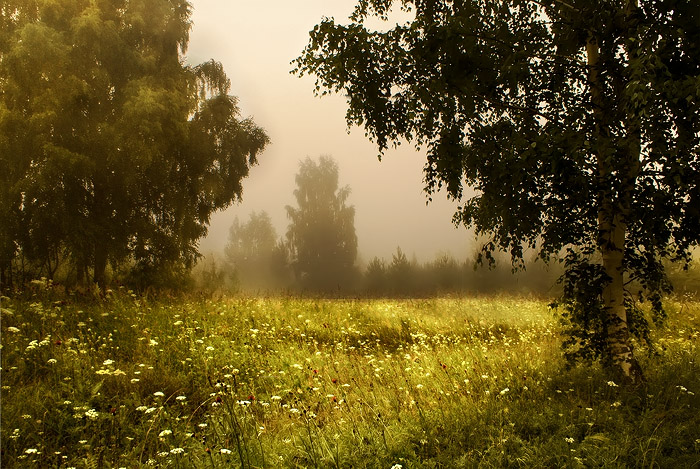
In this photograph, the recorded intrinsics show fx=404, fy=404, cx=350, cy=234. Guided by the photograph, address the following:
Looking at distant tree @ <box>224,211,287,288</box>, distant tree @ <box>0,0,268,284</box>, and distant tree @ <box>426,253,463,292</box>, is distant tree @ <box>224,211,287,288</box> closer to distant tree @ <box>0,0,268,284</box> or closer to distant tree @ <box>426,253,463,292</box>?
distant tree @ <box>426,253,463,292</box>

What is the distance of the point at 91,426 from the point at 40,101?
38.9 ft

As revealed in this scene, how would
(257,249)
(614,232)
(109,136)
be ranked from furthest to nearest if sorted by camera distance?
(257,249)
(109,136)
(614,232)

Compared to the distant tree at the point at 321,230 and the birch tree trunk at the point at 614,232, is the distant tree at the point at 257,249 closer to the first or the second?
the distant tree at the point at 321,230

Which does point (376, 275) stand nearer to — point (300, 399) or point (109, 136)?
point (109, 136)

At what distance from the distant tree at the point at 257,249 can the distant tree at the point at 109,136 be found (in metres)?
23.7

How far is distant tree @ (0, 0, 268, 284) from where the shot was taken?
12.5 meters

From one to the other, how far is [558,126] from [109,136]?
13378 mm

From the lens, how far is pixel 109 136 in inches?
525

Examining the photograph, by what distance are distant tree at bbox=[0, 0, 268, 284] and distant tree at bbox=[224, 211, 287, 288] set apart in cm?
2371

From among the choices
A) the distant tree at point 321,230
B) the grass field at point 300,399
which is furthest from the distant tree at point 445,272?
the grass field at point 300,399

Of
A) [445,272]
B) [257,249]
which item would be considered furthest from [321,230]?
[445,272]

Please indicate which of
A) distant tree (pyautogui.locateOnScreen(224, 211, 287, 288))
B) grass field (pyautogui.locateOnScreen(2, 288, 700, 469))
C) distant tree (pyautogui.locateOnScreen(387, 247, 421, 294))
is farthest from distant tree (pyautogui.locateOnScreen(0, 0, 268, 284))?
distant tree (pyautogui.locateOnScreen(224, 211, 287, 288))

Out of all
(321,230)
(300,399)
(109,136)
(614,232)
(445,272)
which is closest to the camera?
(300,399)

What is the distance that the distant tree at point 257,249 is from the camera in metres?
41.1
